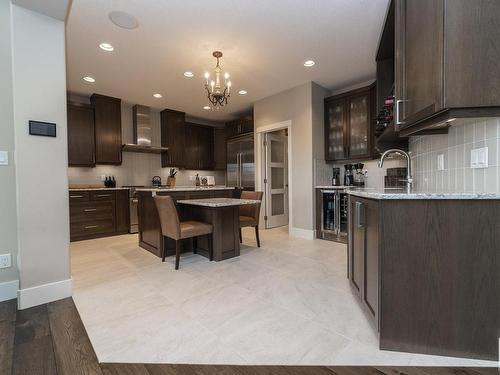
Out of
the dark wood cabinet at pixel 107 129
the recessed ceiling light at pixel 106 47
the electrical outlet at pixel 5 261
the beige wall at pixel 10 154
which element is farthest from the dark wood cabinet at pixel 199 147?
the electrical outlet at pixel 5 261

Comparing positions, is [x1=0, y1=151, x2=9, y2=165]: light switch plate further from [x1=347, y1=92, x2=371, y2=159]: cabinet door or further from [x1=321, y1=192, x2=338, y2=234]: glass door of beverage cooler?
[x1=347, y1=92, x2=371, y2=159]: cabinet door

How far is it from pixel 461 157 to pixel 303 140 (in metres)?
2.94

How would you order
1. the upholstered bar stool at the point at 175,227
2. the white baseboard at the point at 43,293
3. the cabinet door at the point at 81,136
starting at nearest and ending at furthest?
the white baseboard at the point at 43,293 < the upholstered bar stool at the point at 175,227 < the cabinet door at the point at 81,136

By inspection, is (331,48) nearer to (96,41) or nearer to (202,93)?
(202,93)

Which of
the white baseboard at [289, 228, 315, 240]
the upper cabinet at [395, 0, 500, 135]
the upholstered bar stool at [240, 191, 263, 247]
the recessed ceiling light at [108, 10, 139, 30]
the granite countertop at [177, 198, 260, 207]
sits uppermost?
the recessed ceiling light at [108, 10, 139, 30]

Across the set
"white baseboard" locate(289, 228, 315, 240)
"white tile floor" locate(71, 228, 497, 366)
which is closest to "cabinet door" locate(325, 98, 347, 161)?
"white baseboard" locate(289, 228, 315, 240)

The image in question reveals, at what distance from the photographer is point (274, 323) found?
68.1 inches

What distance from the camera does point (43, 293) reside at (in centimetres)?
204

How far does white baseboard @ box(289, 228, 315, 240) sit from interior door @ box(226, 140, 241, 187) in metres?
1.84

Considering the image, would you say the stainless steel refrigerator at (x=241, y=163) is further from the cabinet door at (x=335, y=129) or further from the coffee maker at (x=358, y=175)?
the coffee maker at (x=358, y=175)

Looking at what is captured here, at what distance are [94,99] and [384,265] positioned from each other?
5.59 m

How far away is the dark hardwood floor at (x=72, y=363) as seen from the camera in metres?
1.27

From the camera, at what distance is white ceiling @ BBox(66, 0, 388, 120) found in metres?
2.44

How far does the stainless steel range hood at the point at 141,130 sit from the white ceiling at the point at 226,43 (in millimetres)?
827
